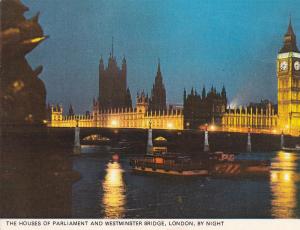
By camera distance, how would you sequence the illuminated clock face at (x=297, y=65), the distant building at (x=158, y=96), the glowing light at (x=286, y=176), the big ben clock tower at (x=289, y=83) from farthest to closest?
the illuminated clock face at (x=297, y=65), the big ben clock tower at (x=289, y=83), the distant building at (x=158, y=96), the glowing light at (x=286, y=176)

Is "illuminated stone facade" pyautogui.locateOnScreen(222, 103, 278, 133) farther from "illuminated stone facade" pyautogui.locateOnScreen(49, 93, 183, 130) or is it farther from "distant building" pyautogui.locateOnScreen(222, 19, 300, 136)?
"illuminated stone facade" pyautogui.locateOnScreen(49, 93, 183, 130)

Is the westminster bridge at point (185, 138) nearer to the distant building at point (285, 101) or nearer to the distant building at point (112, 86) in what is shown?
the distant building at point (285, 101)

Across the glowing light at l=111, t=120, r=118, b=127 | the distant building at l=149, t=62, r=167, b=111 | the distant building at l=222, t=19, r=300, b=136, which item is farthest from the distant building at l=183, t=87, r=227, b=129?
the glowing light at l=111, t=120, r=118, b=127

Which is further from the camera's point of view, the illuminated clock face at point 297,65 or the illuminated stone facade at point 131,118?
the illuminated clock face at point 297,65

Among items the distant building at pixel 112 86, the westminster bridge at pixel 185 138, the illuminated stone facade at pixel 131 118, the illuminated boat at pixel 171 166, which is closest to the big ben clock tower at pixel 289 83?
the illuminated stone facade at pixel 131 118

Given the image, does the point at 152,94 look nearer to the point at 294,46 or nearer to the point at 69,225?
the point at 294,46

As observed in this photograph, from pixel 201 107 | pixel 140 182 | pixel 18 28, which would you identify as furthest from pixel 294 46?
pixel 18 28

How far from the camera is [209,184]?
17.2 metres

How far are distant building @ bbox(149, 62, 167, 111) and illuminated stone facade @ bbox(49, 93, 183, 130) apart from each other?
217 centimetres

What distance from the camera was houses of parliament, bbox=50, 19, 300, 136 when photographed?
60594mm

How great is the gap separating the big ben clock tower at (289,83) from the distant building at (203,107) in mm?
10658

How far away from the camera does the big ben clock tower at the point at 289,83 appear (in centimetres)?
6981

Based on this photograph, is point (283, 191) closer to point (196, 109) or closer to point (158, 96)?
point (196, 109)

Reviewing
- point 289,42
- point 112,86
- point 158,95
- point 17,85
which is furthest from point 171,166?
point 112,86
